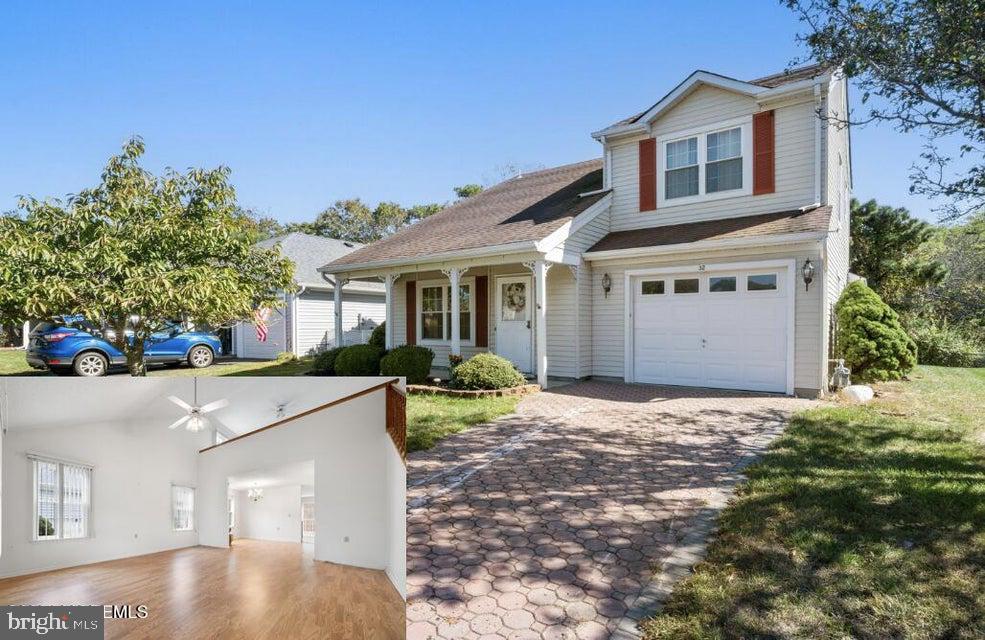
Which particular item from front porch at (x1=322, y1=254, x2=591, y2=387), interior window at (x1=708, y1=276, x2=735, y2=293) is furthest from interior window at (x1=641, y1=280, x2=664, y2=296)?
front porch at (x1=322, y1=254, x2=591, y2=387)

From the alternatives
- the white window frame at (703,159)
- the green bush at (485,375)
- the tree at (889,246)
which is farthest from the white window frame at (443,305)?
the tree at (889,246)

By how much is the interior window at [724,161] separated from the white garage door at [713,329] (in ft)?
6.55

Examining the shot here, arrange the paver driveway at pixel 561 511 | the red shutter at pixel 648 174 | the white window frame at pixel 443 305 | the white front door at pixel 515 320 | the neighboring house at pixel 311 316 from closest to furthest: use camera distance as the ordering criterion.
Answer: the paver driveway at pixel 561 511 → the red shutter at pixel 648 174 → the white front door at pixel 515 320 → the white window frame at pixel 443 305 → the neighboring house at pixel 311 316

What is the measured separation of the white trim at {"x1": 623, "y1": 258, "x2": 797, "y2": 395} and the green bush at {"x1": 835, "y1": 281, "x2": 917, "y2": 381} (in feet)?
5.31

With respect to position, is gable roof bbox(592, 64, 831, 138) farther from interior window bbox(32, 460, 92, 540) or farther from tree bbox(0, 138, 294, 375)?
interior window bbox(32, 460, 92, 540)

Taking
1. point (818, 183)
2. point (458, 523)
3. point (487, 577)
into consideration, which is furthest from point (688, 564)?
point (818, 183)

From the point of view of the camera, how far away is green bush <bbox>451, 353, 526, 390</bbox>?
29.8 ft

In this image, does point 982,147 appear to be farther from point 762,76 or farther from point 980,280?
point 762,76

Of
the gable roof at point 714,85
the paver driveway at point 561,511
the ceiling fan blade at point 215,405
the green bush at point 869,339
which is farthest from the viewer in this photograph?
the gable roof at point 714,85

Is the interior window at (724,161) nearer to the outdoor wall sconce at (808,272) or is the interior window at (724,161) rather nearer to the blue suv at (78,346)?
the outdoor wall sconce at (808,272)

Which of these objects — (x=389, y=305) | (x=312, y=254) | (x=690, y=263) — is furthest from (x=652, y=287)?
(x=312, y=254)

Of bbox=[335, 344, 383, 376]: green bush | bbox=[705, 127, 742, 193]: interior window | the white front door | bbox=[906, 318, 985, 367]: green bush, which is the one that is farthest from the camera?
bbox=[906, 318, 985, 367]: green bush

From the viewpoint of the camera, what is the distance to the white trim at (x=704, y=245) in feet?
27.0

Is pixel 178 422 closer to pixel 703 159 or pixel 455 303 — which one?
pixel 455 303
